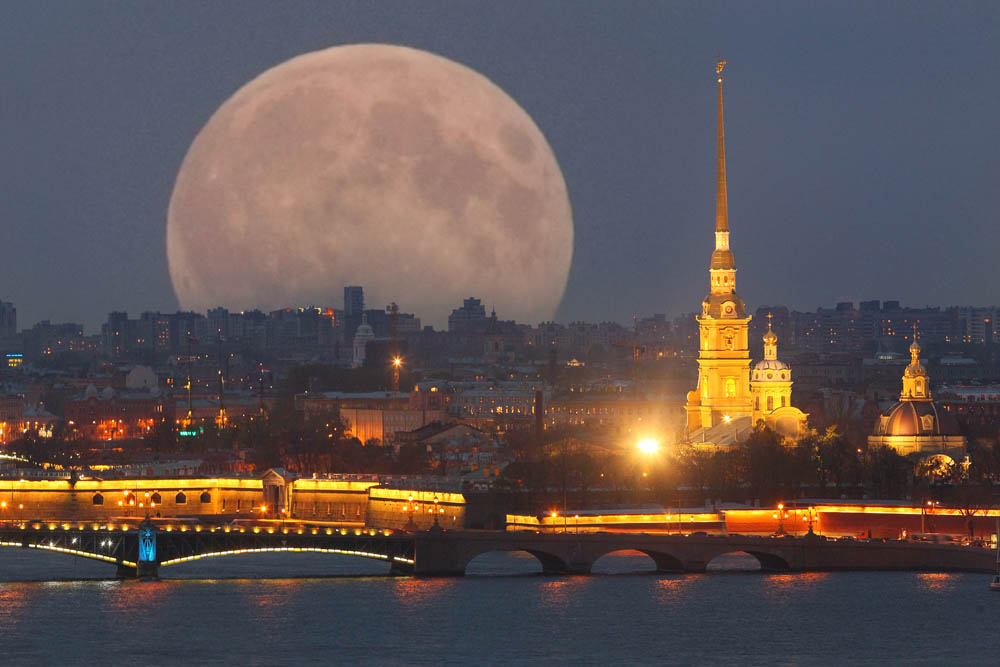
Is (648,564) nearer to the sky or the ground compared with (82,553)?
nearer to the ground

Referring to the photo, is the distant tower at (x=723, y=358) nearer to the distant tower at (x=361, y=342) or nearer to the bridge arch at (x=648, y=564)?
the bridge arch at (x=648, y=564)

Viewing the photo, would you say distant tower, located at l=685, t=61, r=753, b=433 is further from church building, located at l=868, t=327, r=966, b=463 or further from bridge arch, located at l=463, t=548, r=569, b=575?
bridge arch, located at l=463, t=548, r=569, b=575

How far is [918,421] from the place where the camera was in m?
87.8

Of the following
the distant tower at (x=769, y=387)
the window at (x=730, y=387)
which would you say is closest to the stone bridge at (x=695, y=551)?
the distant tower at (x=769, y=387)

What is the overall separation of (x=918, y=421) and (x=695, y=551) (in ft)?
71.2

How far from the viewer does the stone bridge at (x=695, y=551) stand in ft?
217

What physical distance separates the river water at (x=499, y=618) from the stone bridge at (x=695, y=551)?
57cm

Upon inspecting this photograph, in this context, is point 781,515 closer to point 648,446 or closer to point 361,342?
point 648,446

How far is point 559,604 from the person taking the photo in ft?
202

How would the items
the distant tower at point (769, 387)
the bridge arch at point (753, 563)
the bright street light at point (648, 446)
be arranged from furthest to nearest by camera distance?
1. the distant tower at point (769, 387)
2. the bright street light at point (648, 446)
3. the bridge arch at point (753, 563)

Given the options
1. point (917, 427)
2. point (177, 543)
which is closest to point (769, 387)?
point (917, 427)

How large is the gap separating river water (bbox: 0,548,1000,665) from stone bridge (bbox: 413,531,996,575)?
570 mm

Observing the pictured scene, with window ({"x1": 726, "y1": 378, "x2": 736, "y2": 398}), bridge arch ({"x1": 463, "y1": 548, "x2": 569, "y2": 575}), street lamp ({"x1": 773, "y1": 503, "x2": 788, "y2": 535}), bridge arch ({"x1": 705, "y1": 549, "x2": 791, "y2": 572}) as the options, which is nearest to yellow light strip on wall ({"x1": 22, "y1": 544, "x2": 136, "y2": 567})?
bridge arch ({"x1": 463, "y1": 548, "x2": 569, "y2": 575})

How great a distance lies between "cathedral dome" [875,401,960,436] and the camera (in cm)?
8769
